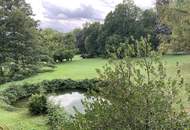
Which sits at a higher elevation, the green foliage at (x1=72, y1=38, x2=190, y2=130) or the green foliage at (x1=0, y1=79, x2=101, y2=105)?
the green foliage at (x1=72, y1=38, x2=190, y2=130)

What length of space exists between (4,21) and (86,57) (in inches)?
1063

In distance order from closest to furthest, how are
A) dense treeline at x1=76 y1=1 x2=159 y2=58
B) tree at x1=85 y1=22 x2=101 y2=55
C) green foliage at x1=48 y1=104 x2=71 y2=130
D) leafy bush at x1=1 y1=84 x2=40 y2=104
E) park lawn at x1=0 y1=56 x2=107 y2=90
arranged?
green foliage at x1=48 y1=104 x2=71 y2=130
leafy bush at x1=1 y1=84 x2=40 y2=104
park lawn at x1=0 y1=56 x2=107 y2=90
dense treeline at x1=76 y1=1 x2=159 y2=58
tree at x1=85 y1=22 x2=101 y2=55

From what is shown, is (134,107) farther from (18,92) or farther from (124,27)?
(124,27)

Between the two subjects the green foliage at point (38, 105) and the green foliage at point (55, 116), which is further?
the green foliage at point (38, 105)

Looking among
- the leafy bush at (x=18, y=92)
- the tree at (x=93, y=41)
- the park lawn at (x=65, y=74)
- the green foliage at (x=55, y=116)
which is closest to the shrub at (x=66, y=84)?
the park lawn at (x=65, y=74)

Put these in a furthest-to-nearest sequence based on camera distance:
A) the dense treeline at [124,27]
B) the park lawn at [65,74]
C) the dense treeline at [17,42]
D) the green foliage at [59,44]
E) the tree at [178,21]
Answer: the dense treeline at [124,27], the green foliage at [59,44], the dense treeline at [17,42], the tree at [178,21], the park lawn at [65,74]

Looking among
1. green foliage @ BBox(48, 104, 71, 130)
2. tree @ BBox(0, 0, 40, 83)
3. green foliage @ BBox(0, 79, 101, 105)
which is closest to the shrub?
green foliage @ BBox(0, 79, 101, 105)

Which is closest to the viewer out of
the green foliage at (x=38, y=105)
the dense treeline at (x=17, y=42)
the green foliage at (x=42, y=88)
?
the green foliage at (x=38, y=105)

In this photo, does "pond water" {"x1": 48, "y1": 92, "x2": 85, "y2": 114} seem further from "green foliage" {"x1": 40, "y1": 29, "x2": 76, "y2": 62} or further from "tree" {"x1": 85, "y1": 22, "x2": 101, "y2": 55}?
"tree" {"x1": 85, "y1": 22, "x2": 101, "y2": 55}

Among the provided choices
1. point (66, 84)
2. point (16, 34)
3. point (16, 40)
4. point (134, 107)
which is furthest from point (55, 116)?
point (16, 34)

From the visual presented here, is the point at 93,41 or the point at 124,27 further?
the point at 93,41

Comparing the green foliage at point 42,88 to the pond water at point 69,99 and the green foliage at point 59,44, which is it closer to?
the pond water at point 69,99

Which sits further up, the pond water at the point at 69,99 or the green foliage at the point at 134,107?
the green foliage at the point at 134,107

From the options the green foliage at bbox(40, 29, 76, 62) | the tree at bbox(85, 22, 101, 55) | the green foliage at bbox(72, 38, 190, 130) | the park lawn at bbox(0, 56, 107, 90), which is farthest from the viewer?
the tree at bbox(85, 22, 101, 55)
